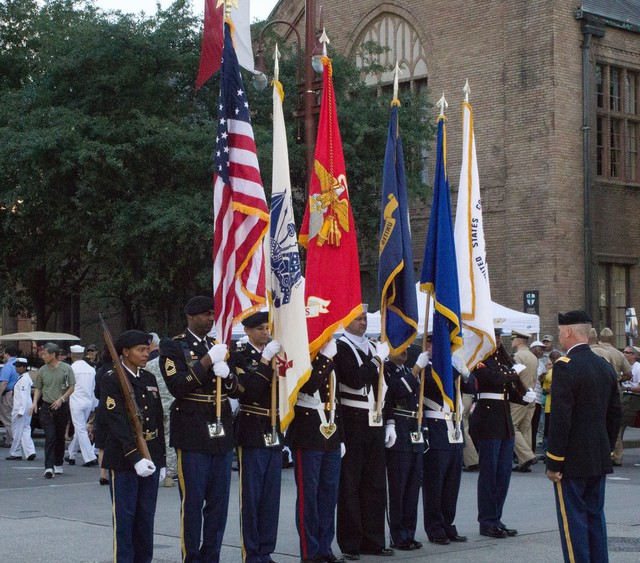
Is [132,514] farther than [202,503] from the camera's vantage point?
No

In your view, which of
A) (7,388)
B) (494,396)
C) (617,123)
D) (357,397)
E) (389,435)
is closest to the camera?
(357,397)

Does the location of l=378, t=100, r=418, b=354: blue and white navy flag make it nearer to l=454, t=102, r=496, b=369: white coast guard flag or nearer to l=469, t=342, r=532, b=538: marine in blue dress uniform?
l=454, t=102, r=496, b=369: white coast guard flag

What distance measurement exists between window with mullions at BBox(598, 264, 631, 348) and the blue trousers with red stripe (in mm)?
20028

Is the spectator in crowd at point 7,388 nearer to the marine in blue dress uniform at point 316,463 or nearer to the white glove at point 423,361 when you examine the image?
the white glove at point 423,361

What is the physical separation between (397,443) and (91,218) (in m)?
17.4

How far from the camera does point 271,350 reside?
8.77 m

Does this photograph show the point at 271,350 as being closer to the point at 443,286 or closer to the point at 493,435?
the point at 443,286

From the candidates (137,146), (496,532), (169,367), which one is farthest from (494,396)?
(137,146)

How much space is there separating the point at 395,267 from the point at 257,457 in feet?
8.10

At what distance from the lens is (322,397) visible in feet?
30.5

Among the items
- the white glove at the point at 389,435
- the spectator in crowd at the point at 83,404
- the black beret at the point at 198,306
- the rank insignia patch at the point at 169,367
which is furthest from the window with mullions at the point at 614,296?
the rank insignia patch at the point at 169,367

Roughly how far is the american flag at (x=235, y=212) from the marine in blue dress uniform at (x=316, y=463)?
3.04 ft

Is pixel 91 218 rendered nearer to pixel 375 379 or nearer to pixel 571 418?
pixel 375 379

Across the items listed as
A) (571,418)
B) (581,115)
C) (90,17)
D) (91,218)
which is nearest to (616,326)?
(581,115)
